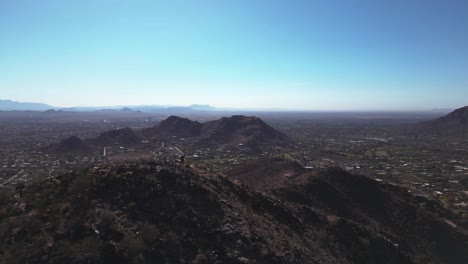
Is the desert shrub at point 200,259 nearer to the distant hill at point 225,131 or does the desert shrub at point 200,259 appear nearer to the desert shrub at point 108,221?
the desert shrub at point 108,221

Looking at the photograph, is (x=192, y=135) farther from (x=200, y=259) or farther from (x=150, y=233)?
(x=200, y=259)

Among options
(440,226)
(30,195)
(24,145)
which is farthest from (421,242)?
(24,145)

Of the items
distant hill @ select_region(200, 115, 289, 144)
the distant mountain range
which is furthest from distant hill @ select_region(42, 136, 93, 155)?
distant hill @ select_region(200, 115, 289, 144)

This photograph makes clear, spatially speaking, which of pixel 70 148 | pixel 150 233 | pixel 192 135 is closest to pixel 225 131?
pixel 192 135

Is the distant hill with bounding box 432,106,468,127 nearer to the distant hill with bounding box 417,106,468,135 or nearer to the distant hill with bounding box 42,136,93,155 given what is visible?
the distant hill with bounding box 417,106,468,135

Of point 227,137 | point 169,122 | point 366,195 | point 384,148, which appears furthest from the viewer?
point 169,122

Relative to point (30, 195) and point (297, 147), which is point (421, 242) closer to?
point (30, 195)
